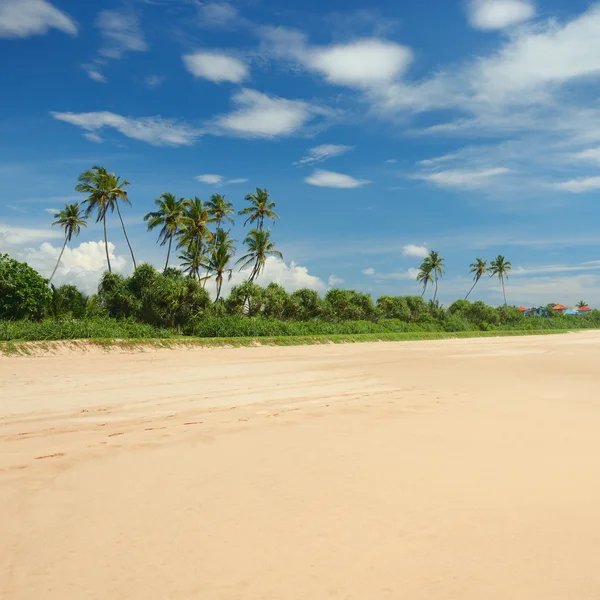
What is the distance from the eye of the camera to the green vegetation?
2948 centimetres

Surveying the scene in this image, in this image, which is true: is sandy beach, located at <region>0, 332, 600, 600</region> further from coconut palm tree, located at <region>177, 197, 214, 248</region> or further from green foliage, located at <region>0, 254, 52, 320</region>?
coconut palm tree, located at <region>177, 197, 214, 248</region>

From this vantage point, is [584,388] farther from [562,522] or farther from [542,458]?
[562,522]

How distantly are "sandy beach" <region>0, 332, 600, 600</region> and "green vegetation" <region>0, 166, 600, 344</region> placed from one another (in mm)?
19722

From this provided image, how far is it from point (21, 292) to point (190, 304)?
10.8 meters

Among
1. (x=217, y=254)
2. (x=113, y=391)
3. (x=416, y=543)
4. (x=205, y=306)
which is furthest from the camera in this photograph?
(x=217, y=254)

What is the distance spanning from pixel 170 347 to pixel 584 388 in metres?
21.2

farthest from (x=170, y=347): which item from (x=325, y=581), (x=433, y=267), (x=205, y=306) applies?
(x=433, y=267)

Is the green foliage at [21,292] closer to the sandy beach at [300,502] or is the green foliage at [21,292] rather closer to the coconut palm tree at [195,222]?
the coconut palm tree at [195,222]

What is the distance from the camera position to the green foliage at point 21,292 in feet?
97.2

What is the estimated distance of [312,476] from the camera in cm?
461

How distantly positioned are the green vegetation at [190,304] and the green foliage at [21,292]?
59 mm

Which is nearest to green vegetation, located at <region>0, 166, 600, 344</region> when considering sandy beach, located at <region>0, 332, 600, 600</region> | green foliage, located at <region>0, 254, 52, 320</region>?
green foliage, located at <region>0, 254, 52, 320</region>

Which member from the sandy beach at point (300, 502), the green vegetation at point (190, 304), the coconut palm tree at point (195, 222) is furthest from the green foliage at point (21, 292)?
the sandy beach at point (300, 502)

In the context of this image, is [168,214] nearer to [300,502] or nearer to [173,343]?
[173,343]
